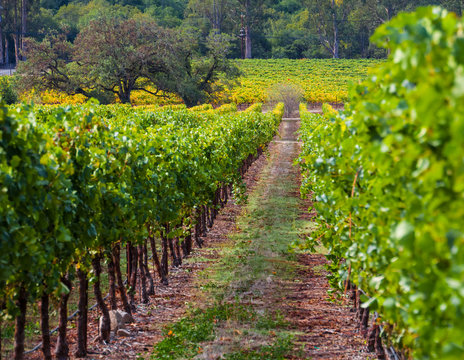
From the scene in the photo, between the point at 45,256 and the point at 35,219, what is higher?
the point at 35,219

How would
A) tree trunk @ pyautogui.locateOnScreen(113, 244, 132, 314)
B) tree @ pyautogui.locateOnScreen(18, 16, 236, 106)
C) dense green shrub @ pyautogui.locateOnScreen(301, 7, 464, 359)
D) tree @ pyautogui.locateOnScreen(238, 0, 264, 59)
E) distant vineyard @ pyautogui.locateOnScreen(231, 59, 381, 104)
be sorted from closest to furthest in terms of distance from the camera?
dense green shrub @ pyautogui.locateOnScreen(301, 7, 464, 359)
tree trunk @ pyautogui.locateOnScreen(113, 244, 132, 314)
tree @ pyautogui.locateOnScreen(18, 16, 236, 106)
distant vineyard @ pyautogui.locateOnScreen(231, 59, 381, 104)
tree @ pyautogui.locateOnScreen(238, 0, 264, 59)

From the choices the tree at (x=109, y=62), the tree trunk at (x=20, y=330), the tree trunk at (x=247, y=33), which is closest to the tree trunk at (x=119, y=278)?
the tree trunk at (x=20, y=330)

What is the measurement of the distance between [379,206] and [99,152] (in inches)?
125

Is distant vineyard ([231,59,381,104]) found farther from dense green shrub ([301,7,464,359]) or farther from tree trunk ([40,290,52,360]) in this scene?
dense green shrub ([301,7,464,359])

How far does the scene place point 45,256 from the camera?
4668 millimetres

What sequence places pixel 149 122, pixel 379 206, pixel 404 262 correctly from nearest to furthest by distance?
1. pixel 404 262
2. pixel 379 206
3. pixel 149 122

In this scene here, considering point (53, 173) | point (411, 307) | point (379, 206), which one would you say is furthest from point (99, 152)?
point (411, 307)

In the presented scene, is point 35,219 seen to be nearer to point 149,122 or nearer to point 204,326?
point 204,326

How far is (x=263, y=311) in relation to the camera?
796 cm

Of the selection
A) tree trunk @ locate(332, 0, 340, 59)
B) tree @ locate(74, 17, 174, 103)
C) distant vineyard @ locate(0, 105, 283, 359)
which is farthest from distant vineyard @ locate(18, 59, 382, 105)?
distant vineyard @ locate(0, 105, 283, 359)

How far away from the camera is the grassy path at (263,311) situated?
21.7ft

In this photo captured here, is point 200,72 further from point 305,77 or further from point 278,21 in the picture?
point 278,21

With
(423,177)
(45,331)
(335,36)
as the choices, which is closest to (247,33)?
(335,36)

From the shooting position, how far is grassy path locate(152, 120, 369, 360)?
6605 millimetres
